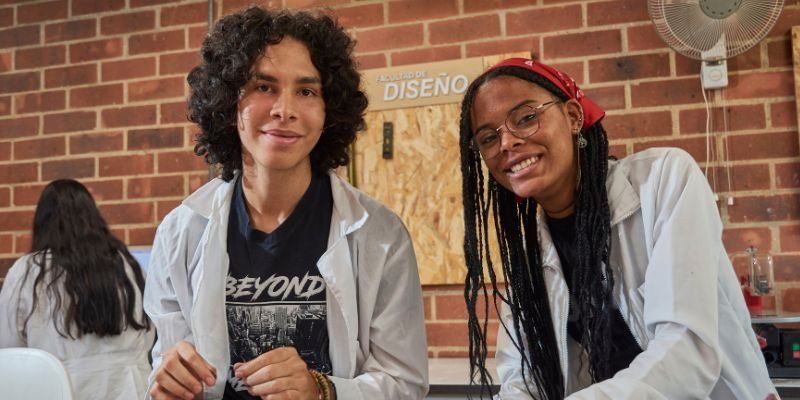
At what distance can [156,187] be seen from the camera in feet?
10.8

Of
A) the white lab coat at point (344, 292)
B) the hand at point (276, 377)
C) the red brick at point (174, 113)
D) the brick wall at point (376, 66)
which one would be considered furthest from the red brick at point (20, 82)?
the hand at point (276, 377)

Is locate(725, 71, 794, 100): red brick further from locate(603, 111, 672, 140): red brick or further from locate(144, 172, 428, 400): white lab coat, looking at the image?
Result: locate(144, 172, 428, 400): white lab coat

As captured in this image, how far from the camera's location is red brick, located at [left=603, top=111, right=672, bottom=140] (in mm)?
2738

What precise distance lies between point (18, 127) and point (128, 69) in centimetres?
62

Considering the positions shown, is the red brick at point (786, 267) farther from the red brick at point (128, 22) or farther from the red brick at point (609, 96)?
the red brick at point (128, 22)

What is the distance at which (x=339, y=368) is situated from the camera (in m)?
1.65

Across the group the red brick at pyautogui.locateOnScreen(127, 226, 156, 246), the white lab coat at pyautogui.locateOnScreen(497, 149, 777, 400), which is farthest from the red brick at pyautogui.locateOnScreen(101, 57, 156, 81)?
the white lab coat at pyautogui.locateOnScreen(497, 149, 777, 400)

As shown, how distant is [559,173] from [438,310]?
55.7 inches

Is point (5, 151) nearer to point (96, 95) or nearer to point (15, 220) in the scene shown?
point (15, 220)

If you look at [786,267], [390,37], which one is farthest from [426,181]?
[786,267]

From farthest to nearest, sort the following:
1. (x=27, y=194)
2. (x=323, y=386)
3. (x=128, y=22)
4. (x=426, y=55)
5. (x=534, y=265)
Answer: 1. (x=27, y=194)
2. (x=128, y=22)
3. (x=426, y=55)
4. (x=534, y=265)
5. (x=323, y=386)

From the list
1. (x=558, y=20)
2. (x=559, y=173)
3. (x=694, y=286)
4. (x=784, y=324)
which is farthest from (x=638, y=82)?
(x=694, y=286)

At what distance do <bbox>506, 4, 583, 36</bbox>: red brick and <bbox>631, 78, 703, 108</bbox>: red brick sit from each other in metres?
0.34

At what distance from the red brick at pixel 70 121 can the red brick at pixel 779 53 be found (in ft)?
9.09
